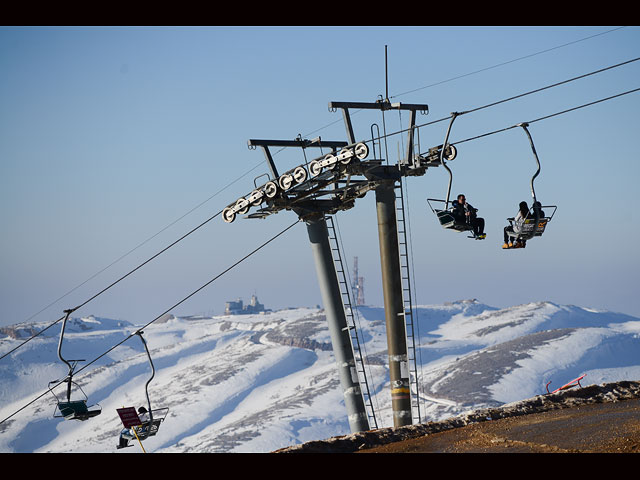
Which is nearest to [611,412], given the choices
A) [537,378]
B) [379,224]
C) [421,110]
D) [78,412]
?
[379,224]

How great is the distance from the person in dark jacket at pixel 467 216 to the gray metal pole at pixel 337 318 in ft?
20.7

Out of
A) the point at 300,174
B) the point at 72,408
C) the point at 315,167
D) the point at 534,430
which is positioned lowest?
the point at 534,430

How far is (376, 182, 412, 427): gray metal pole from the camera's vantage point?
22781 mm

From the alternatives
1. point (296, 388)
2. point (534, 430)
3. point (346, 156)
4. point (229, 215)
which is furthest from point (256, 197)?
point (296, 388)

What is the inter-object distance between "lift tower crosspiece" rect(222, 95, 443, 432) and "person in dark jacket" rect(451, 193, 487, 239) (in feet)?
8.87

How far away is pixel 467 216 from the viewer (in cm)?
1914

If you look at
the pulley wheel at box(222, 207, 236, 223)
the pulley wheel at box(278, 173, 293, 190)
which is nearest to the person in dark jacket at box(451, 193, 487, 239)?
the pulley wheel at box(278, 173, 293, 190)

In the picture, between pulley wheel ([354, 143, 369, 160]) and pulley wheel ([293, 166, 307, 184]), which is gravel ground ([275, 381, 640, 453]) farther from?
pulley wheel ([293, 166, 307, 184])

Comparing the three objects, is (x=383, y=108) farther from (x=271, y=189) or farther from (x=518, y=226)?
(x=518, y=226)

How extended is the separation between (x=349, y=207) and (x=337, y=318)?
11.1 ft

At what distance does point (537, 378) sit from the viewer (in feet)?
474

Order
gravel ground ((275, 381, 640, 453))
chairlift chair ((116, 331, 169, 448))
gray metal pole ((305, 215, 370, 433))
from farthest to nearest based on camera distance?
gray metal pole ((305, 215, 370, 433)), chairlift chair ((116, 331, 169, 448)), gravel ground ((275, 381, 640, 453))

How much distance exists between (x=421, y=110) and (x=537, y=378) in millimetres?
129936
